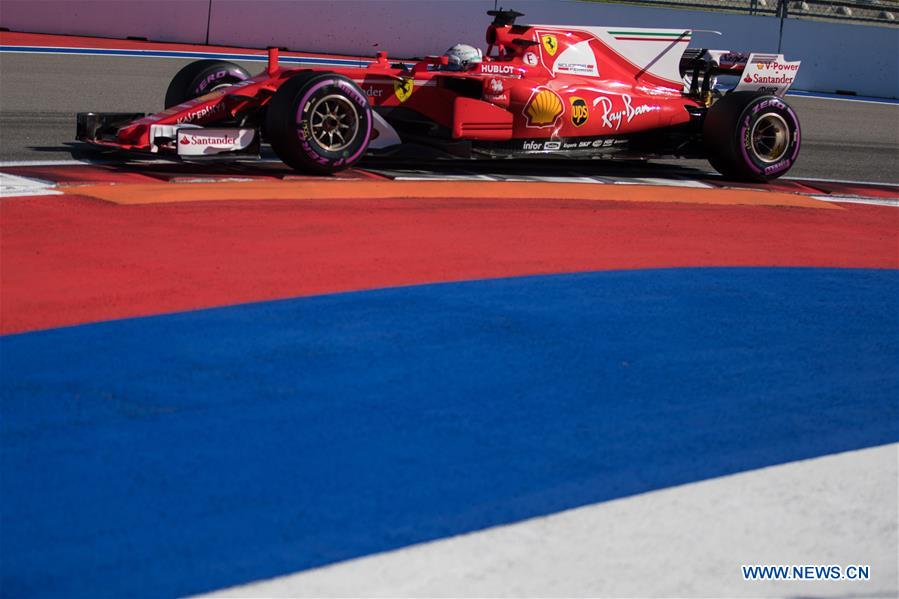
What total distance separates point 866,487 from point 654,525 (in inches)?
37.1

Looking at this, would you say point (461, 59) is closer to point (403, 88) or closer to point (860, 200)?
point (403, 88)

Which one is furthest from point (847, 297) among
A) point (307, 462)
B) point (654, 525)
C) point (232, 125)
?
point (232, 125)

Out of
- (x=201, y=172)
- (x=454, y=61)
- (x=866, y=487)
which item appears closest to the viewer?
(x=866, y=487)

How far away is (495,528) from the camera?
3.60 metres

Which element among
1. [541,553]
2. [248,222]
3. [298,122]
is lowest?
[541,553]

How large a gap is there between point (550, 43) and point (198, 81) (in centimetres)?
297

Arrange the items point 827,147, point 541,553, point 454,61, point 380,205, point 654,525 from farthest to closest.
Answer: point 827,147
point 454,61
point 380,205
point 654,525
point 541,553

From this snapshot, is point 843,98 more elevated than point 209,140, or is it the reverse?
point 843,98

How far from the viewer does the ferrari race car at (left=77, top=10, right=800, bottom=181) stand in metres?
8.59

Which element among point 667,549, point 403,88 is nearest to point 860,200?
point 403,88

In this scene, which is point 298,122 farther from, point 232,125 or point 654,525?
point 654,525

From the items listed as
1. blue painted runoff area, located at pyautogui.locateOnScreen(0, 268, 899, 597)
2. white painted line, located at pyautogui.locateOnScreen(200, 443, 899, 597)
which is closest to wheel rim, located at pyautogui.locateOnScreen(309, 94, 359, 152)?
blue painted runoff area, located at pyautogui.locateOnScreen(0, 268, 899, 597)

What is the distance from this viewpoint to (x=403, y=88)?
30.6ft

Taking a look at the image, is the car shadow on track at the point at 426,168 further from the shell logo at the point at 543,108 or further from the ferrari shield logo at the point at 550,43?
the ferrari shield logo at the point at 550,43
